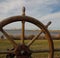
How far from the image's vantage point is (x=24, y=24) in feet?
21.4

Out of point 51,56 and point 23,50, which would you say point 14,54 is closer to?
point 23,50

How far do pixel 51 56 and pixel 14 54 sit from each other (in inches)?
30.6

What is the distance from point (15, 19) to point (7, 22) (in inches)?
6.7

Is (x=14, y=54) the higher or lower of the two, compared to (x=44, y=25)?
lower

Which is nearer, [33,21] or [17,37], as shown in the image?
[33,21]

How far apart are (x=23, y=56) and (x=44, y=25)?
77cm

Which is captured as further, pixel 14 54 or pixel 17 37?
pixel 17 37

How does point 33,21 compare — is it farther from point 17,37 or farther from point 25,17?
point 17,37

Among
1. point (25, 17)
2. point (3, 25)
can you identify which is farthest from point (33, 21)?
point (3, 25)

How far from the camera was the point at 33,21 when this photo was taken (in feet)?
21.4

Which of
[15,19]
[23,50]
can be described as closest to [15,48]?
[23,50]

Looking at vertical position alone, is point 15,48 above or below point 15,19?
below

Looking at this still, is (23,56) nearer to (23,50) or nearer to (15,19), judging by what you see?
(23,50)

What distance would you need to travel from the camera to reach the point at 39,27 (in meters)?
6.60
